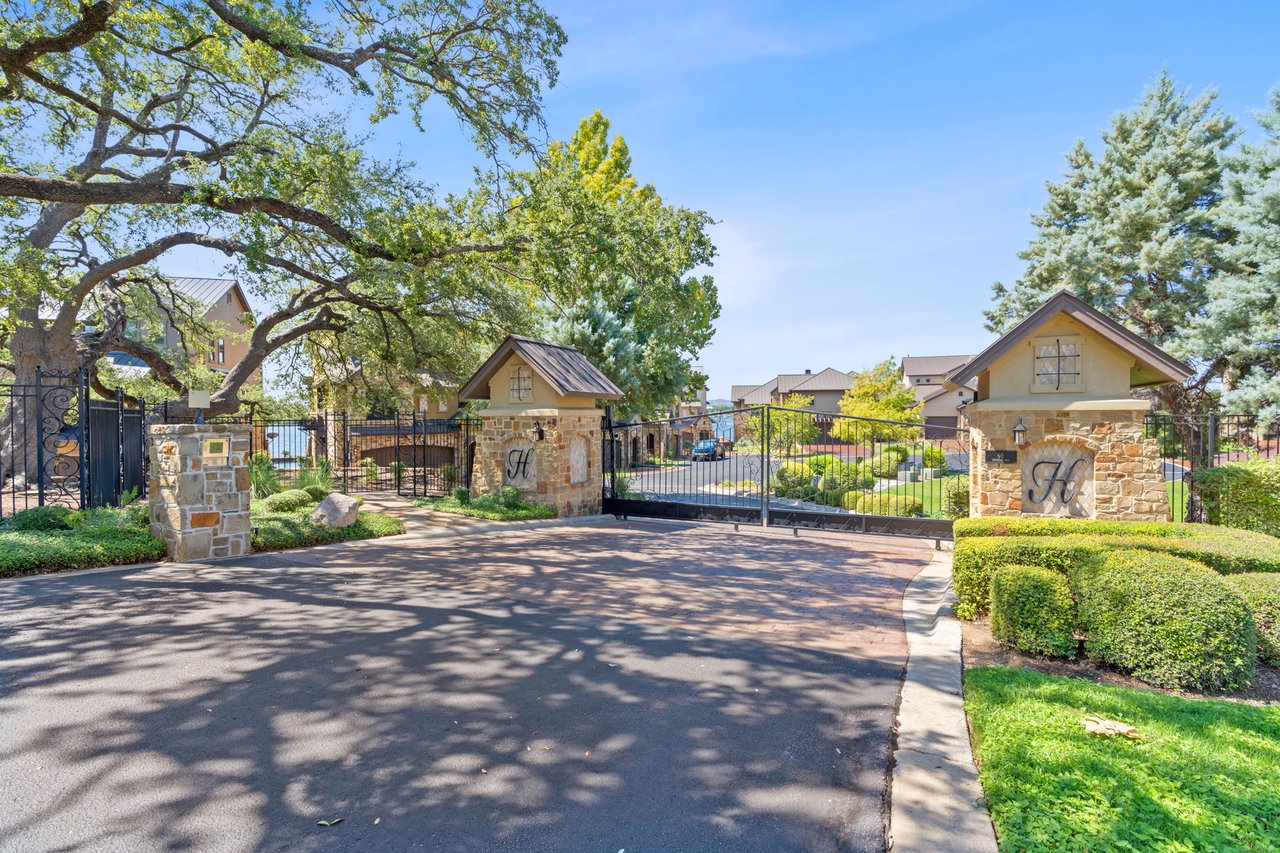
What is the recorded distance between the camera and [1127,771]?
3055 millimetres

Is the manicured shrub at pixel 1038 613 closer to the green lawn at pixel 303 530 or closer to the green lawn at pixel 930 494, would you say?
the green lawn at pixel 930 494

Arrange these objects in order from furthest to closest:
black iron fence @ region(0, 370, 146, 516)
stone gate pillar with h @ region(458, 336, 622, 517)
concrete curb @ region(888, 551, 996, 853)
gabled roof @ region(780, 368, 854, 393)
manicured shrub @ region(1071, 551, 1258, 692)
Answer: gabled roof @ region(780, 368, 854, 393) → stone gate pillar with h @ region(458, 336, 622, 517) → black iron fence @ region(0, 370, 146, 516) → manicured shrub @ region(1071, 551, 1258, 692) → concrete curb @ region(888, 551, 996, 853)

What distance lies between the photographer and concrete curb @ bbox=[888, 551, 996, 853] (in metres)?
2.74

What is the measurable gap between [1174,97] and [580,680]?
2440 cm

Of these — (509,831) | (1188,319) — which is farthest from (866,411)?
(509,831)

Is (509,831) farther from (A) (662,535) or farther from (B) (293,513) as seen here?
(B) (293,513)

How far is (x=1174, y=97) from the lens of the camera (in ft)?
61.2

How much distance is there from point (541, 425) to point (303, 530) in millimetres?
4969

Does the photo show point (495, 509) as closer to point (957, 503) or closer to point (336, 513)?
point (336, 513)

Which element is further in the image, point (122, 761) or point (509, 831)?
point (122, 761)

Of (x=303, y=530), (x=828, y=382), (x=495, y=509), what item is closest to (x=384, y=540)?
(x=303, y=530)

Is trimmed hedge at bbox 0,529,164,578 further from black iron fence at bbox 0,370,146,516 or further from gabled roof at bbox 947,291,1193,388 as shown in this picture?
gabled roof at bbox 947,291,1193,388

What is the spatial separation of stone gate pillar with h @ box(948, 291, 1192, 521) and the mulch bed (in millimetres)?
4619

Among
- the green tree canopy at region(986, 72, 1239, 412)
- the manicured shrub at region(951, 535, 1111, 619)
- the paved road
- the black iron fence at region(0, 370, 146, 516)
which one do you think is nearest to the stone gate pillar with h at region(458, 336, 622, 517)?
the paved road
